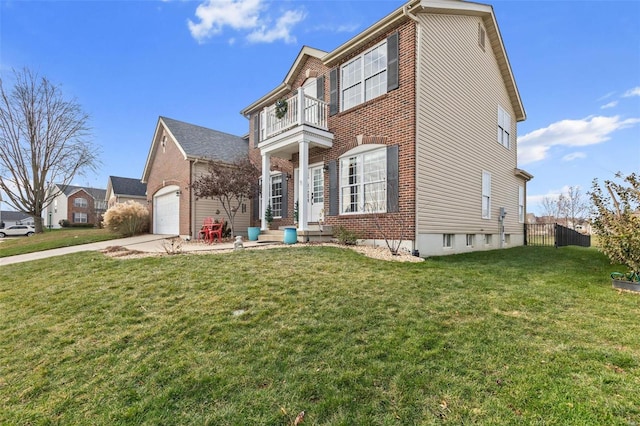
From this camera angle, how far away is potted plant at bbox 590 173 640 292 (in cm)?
552

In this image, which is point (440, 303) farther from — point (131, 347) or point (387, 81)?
point (387, 81)

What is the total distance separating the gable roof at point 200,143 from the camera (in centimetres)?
1450

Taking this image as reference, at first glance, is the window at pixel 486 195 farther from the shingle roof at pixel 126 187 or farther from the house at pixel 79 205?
the house at pixel 79 205

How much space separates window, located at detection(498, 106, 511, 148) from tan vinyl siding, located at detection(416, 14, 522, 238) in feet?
1.46

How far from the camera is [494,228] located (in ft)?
41.9

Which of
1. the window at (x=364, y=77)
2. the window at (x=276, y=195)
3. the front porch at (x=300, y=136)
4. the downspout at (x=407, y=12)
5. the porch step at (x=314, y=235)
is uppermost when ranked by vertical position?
the downspout at (x=407, y=12)

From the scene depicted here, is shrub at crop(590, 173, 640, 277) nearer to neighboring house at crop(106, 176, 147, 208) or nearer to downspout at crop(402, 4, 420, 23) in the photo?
downspout at crop(402, 4, 420, 23)

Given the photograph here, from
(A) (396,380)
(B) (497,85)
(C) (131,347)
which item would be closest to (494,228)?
(B) (497,85)

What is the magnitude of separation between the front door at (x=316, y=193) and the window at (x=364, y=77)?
2428 mm

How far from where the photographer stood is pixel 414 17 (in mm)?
8438

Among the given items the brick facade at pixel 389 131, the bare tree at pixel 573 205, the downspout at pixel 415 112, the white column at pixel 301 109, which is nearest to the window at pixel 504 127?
the downspout at pixel 415 112

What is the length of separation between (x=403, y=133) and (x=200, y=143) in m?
11.1

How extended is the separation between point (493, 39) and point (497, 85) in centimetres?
187

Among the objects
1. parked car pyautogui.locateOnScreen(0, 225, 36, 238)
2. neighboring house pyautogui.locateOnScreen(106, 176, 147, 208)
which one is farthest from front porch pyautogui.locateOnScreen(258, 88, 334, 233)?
parked car pyautogui.locateOnScreen(0, 225, 36, 238)
